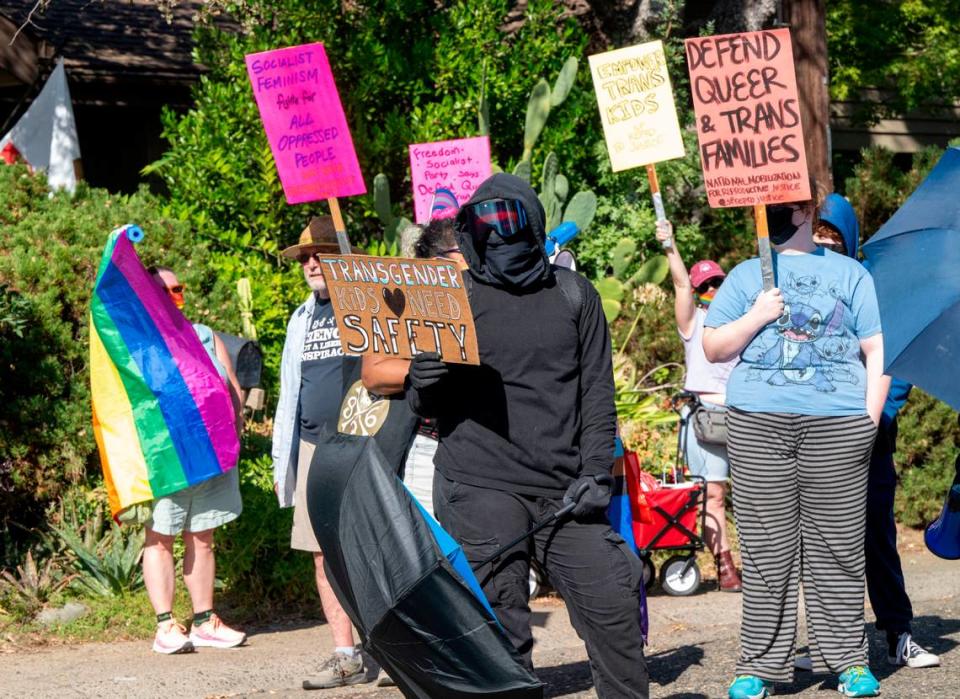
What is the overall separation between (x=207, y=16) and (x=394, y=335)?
20.9ft

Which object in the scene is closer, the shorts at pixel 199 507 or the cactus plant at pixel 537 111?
the shorts at pixel 199 507

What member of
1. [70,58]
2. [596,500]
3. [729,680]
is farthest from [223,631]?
[70,58]

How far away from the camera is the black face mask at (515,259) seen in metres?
4.44

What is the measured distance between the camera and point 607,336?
4605mm

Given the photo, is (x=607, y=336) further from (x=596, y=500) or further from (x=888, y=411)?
(x=888, y=411)

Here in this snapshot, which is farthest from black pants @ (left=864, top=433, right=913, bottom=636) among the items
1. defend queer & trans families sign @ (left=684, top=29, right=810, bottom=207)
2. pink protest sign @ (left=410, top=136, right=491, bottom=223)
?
pink protest sign @ (left=410, top=136, right=491, bottom=223)

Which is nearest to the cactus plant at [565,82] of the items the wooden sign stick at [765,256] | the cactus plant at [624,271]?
the cactus plant at [624,271]

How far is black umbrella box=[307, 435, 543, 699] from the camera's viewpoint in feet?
13.3

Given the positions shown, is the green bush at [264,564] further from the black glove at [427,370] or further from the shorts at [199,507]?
the black glove at [427,370]

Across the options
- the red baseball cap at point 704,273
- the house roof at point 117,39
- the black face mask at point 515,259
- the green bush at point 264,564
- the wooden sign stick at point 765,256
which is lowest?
the green bush at point 264,564

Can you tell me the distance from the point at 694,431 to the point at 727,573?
85cm

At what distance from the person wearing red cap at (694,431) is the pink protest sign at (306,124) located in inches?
85.0

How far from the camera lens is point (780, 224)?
5480 mm

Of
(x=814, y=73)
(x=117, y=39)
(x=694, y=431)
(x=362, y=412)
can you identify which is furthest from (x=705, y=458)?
(x=117, y=39)
